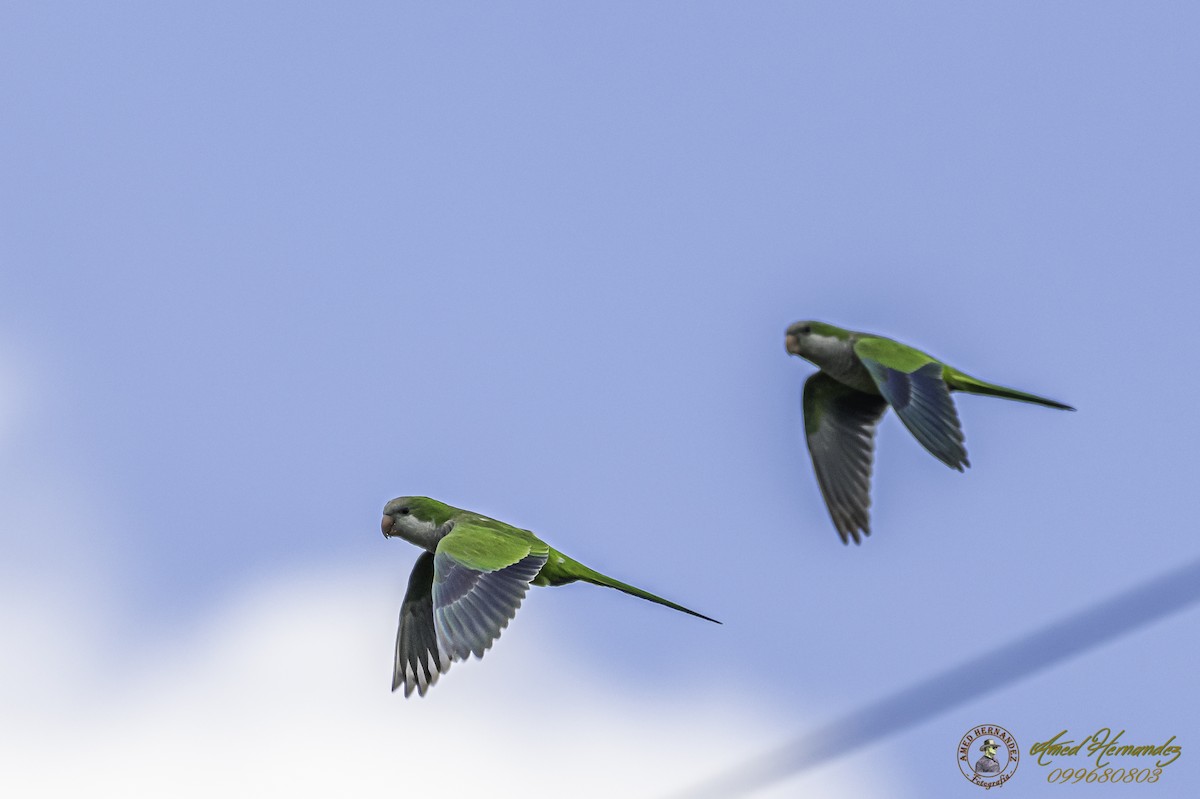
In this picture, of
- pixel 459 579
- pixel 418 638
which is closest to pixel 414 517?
pixel 418 638

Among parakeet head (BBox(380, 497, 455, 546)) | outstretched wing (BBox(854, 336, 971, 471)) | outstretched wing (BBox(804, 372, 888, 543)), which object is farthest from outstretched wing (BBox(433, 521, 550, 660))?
outstretched wing (BBox(854, 336, 971, 471))

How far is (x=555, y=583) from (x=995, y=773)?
4.95m

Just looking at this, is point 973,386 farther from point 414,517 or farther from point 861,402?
point 414,517

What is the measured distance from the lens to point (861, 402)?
17172mm

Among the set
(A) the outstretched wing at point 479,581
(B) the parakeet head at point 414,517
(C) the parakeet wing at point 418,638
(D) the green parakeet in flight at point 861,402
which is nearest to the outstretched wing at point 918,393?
(D) the green parakeet in flight at point 861,402

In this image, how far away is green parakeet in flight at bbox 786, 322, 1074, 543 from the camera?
14602 mm

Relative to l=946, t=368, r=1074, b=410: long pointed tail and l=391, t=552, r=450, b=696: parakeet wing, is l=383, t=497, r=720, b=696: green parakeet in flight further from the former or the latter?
l=946, t=368, r=1074, b=410: long pointed tail

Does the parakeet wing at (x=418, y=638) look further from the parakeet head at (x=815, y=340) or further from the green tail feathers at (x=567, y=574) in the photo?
the parakeet head at (x=815, y=340)

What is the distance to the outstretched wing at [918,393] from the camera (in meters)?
14.2

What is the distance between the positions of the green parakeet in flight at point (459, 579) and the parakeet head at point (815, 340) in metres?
2.51

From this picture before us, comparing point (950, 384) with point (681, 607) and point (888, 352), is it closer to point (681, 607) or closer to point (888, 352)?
point (888, 352)

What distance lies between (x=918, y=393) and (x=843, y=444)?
85.6 inches

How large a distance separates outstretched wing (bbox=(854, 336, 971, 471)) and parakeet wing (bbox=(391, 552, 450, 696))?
4439 mm

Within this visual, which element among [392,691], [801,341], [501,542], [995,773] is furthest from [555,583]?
[995,773]
